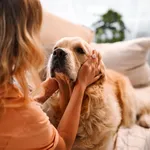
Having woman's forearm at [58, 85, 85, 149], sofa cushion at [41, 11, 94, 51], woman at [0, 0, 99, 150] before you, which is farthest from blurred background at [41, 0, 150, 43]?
woman at [0, 0, 99, 150]

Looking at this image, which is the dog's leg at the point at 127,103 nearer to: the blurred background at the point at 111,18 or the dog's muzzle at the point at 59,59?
the dog's muzzle at the point at 59,59

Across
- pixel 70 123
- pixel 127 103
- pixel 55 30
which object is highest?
pixel 55 30

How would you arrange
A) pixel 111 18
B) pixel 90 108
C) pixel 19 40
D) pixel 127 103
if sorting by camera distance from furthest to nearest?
pixel 111 18 < pixel 127 103 < pixel 90 108 < pixel 19 40

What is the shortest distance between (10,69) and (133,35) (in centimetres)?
179

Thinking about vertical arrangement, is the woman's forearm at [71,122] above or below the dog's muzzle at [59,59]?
below

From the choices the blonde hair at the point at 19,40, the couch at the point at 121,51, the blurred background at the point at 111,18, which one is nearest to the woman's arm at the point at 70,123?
the blonde hair at the point at 19,40

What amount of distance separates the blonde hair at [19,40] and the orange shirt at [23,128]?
0.10 ft

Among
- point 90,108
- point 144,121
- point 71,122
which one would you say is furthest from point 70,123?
point 144,121

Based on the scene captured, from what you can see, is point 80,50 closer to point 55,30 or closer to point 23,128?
point 23,128

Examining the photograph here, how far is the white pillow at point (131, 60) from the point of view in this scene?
5.84 ft

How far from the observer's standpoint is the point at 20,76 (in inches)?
31.9

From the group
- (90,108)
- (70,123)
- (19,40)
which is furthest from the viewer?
(90,108)

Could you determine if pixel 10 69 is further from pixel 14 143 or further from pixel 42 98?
pixel 42 98

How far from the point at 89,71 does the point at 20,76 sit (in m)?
0.34
